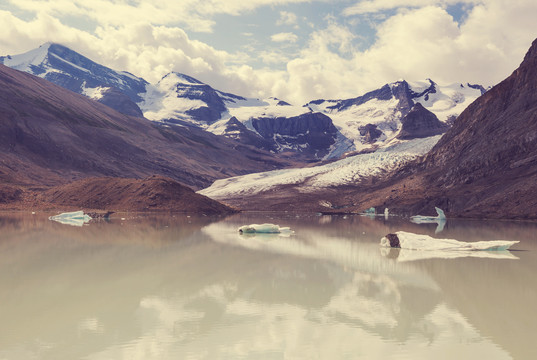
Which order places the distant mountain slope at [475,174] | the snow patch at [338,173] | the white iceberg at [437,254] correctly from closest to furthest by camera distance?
the white iceberg at [437,254] < the distant mountain slope at [475,174] < the snow patch at [338,173]

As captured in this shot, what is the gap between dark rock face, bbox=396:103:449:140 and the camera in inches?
7323

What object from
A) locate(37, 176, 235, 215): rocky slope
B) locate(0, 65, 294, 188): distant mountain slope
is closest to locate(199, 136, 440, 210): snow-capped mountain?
locate(37, 176, 235, 215): rocky slope

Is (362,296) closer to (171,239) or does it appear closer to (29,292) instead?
(29,292)

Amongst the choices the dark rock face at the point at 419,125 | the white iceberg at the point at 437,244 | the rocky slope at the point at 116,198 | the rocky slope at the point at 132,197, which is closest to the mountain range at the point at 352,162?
the dark rock face at the point at 419,125

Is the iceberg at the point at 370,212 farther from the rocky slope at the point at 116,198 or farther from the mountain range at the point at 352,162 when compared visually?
the rocky slope at the point at 116,198

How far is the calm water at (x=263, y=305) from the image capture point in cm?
1148

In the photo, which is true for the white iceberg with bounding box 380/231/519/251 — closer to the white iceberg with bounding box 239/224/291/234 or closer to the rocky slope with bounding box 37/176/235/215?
the white iceberg with bounding box 239/224/291/234

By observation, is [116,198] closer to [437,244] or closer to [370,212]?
[370,212]

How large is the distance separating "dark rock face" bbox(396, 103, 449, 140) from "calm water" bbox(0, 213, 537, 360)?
539 feet

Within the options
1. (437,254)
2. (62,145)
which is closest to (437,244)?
(437,254)

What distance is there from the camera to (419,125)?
7470 inches

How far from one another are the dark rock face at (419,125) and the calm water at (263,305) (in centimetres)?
16438

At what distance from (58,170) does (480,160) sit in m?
107

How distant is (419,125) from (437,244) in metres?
165
